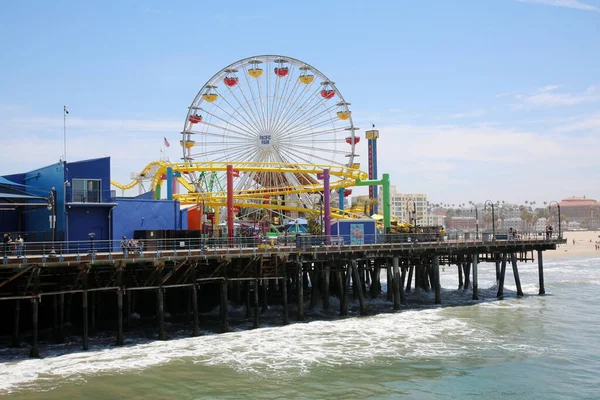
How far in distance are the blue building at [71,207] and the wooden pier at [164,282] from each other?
3463 millimetres

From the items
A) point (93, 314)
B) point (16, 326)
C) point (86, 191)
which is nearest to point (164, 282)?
point (93, 314)

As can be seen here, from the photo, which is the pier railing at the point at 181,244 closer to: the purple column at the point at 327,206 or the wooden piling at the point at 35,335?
the purple column at the point at 327,206

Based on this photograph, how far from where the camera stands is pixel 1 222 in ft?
135

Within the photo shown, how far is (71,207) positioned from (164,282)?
7.54 m

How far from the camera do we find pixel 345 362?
29.1 meters

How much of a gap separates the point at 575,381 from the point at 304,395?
36.7 feet

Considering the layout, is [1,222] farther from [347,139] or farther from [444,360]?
[347,139]

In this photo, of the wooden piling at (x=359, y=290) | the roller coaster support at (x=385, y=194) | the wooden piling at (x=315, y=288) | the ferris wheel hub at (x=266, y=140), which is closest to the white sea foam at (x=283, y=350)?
the wooden piling at (x=359, y=290)

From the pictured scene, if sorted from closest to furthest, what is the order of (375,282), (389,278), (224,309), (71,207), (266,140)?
(224,309), (71,207), (389,278), (375,282), (266,140)

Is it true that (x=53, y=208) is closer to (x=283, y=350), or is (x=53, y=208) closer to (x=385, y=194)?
(x=283, y=350)

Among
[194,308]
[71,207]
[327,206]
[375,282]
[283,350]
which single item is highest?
[327,206]

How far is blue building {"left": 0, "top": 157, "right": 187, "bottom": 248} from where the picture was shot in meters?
37.8

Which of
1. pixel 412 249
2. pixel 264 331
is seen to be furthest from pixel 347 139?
pixel 264 331

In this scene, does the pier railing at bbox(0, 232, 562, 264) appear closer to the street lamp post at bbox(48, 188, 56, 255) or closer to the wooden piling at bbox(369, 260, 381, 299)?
the street lamp post at bbox(48, 188, 56, 255)
